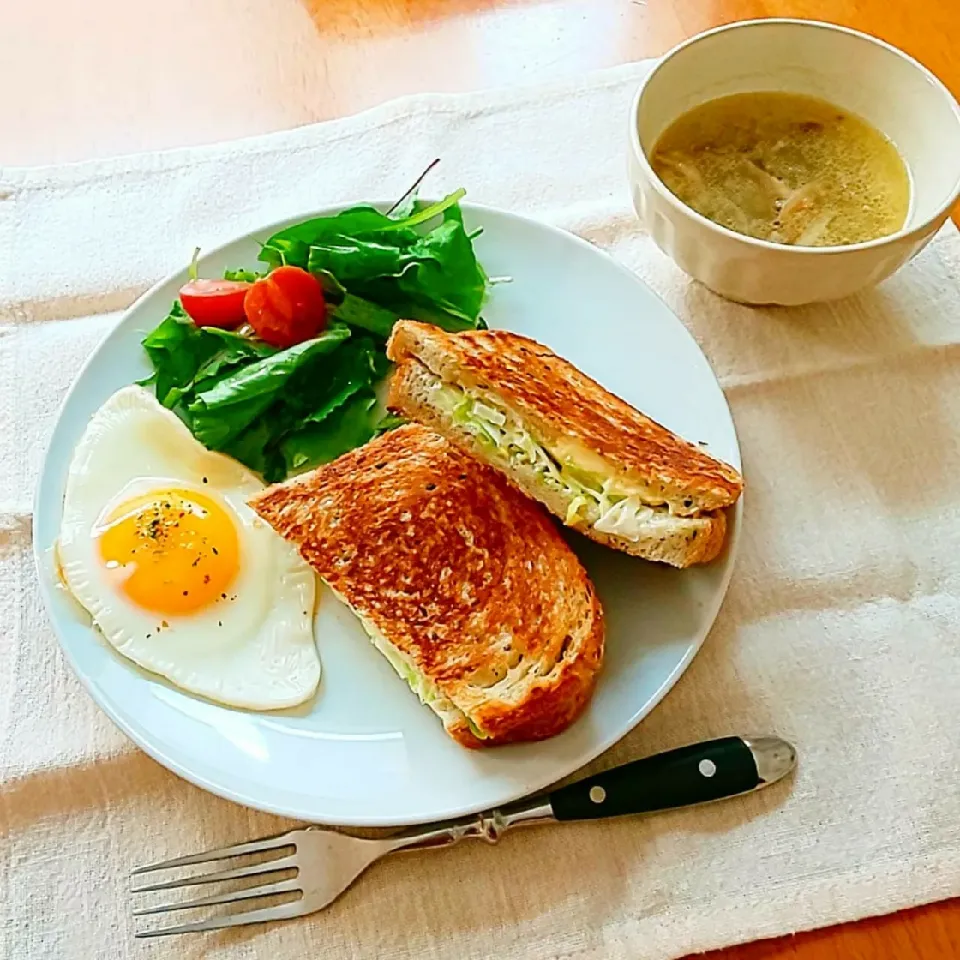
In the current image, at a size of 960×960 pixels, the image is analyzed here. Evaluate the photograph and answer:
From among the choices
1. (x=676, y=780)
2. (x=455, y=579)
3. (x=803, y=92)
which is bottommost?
(x=676, y=780)

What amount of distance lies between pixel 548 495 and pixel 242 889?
2.59 ft

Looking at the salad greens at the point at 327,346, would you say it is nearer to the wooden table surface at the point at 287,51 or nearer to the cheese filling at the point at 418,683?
the cheese filling at the point at 418,683

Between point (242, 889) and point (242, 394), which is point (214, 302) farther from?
point (242, 889)

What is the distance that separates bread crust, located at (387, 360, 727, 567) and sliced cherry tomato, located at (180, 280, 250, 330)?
43 cm

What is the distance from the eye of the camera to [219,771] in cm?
173

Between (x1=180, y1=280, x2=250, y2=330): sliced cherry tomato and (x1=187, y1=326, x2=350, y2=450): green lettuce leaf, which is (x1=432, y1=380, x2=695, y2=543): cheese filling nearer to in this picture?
(x1=187, y1=326, x2=350, y2=450): green lettuce leaf

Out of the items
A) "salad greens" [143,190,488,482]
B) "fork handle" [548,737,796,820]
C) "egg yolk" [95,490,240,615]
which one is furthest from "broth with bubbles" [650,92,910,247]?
"egg yolk" [95,490,240,615]

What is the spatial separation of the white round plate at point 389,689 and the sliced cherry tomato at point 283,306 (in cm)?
23

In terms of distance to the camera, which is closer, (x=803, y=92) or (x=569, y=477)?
(x=569, y=477)

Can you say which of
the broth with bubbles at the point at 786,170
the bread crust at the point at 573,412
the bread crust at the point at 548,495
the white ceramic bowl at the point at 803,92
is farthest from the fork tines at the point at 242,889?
the broth with bubbles at the point at 786,170

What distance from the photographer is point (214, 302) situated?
86.7 inches

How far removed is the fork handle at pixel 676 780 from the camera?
5.79ft

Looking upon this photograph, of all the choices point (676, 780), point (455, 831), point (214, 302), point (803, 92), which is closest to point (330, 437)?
point (214, 302)

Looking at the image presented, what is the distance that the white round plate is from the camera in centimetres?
172
